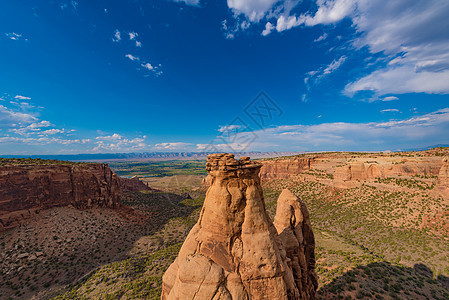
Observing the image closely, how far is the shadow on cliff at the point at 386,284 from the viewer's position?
63.1ft

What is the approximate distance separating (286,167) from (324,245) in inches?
2048

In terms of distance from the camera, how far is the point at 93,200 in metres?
45.7

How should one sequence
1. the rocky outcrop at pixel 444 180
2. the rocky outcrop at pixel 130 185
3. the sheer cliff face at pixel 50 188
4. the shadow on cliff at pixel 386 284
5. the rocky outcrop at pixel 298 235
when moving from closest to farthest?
the rocky outcrop at pixel 298 235
the shadow on cliff at pixel 386 284
the sheer cliff face at pixel 50 188
the rocky outcrop at pixel 444 180
the rocky outcrop at pixel 130 185

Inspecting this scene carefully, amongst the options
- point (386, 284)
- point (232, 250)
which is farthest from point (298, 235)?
point (386, 284)

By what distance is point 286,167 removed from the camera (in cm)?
8106

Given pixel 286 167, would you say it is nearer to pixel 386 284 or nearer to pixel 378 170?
pixel 378 170

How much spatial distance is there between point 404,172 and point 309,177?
2803cm

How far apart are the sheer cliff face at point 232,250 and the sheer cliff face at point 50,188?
44198 mm

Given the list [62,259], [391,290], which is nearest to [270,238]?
[391,290]

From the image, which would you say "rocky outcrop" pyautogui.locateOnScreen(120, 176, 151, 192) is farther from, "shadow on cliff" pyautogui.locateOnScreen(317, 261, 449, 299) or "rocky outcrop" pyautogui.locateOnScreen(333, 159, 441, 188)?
"rocky outcrop" pyautogui.locateOnScreen(333, 159, 441, 188)

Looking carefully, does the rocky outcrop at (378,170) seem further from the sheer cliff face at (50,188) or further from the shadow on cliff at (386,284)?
the sheer cliff face at (50,188)

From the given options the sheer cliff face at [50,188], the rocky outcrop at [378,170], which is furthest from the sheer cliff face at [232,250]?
the rocky outcrop at [378,170]

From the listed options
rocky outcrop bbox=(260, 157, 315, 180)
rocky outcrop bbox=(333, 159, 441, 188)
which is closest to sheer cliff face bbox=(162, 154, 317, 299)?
rocky outcrop bbox=(333, 159, 441, 188)

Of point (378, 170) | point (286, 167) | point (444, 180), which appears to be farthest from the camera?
point (286, 167)
